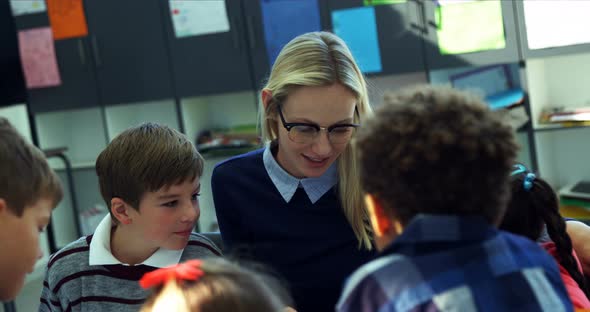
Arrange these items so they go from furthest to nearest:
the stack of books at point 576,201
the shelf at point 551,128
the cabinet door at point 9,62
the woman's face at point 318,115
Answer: the cabinet door at point 9,62
the shelf at point 551,128
the stack of books at point 576,201
the woman's face at point 318,115

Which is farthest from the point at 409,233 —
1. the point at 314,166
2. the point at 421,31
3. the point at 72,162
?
the point at 72,162

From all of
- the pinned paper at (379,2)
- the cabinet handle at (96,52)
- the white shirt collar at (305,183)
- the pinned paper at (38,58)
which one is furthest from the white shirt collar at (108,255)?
the pinned paper at (38,58)

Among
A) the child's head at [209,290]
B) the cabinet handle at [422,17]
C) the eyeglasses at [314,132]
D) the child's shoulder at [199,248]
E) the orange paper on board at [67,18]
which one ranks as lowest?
the child's shoulder at [199,248]

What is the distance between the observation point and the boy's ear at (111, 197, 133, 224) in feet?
5.39

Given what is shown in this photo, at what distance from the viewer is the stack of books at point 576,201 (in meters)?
3.21

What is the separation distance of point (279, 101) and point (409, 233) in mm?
793

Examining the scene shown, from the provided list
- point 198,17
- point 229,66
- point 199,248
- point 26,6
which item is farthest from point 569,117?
point 26,6

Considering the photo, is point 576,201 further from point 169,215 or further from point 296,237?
point 169,215

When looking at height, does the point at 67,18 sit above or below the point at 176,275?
above

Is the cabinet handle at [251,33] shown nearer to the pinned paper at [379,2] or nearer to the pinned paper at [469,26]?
the pinned paper at [379,2]

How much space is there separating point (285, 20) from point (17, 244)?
274 cm

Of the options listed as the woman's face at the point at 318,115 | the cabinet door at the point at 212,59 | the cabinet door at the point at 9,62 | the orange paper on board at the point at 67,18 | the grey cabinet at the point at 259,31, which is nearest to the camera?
the woman's face at the point at 318,115

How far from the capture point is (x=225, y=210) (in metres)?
1.72

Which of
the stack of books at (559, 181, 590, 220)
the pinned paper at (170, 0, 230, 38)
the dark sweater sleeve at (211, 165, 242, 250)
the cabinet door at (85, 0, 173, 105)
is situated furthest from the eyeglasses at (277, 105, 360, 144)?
the cabinet door at (85, 0, 173, 105)
